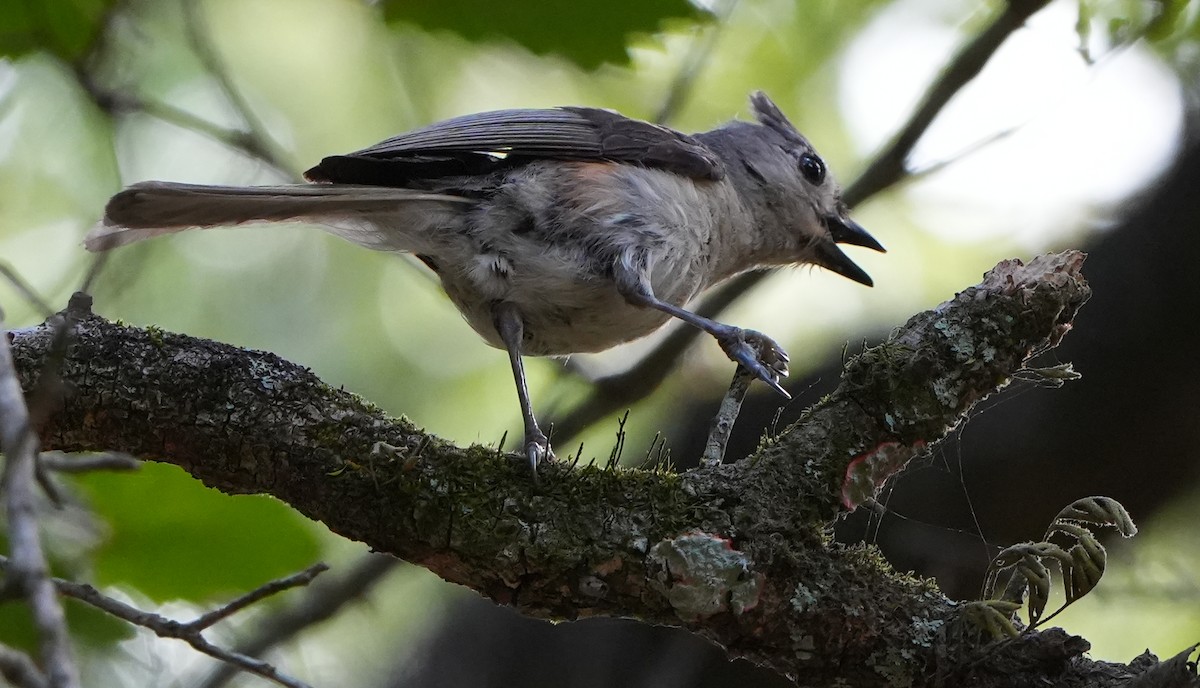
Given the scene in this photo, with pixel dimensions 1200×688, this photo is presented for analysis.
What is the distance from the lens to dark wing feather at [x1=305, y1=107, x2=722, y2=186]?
2855 millimetres

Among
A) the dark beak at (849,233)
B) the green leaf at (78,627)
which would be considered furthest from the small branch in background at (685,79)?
the green leaf at (78,627)

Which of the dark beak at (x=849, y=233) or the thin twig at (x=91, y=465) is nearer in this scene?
the thin twig at (x=91, y=465)

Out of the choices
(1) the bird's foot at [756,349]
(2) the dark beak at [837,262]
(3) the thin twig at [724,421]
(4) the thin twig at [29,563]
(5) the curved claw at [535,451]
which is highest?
(2) the dark beak at [837,262]

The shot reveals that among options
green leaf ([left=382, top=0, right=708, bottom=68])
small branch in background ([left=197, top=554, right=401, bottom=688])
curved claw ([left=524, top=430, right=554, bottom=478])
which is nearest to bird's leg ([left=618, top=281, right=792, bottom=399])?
curved claw ([left=524, top=430, right=554, bottom=478])

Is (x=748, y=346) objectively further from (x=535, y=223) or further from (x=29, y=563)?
(x=29, y=563)

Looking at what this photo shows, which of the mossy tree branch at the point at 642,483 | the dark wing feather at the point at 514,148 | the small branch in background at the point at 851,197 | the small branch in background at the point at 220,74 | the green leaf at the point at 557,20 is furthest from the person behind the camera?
the small branch in background at the point at 220,74

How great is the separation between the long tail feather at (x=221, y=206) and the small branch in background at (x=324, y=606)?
3.86ft

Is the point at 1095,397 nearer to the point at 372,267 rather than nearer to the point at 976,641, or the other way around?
the point at 976,641

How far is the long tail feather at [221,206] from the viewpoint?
2260mm

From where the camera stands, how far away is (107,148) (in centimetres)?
387

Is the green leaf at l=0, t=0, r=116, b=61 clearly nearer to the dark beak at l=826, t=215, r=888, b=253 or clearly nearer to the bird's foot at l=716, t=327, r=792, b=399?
the bird's foot at l=716, t=327, r=792, b=399

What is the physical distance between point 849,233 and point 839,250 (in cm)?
7

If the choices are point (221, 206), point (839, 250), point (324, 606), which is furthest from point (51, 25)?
point (839, 250)

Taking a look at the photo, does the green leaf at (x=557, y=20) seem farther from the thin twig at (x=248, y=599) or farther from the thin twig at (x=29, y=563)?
the thin twig at (x=29, y=563)
